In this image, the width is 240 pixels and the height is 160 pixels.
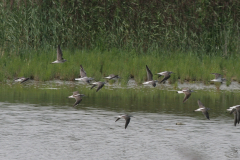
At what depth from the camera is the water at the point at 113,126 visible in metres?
8.45

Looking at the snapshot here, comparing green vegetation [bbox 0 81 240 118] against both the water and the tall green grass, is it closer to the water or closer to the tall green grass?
the water

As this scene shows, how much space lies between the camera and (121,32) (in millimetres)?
20250

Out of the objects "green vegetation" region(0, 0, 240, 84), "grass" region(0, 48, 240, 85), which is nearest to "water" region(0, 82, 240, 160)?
"grass" region(0, 48, 240, 85)

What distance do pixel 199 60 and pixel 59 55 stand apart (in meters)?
7.28

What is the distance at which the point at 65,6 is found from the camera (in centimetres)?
2038

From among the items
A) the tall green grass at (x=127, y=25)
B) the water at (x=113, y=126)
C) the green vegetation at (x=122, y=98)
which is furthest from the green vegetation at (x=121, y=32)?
the water at (x=113, y=126)

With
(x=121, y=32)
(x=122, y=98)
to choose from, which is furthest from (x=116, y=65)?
(x=122, y=98)

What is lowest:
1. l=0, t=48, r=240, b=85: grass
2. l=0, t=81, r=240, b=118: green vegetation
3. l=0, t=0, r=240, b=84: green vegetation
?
l=0, t=81, r=240, b=118: green vegetation

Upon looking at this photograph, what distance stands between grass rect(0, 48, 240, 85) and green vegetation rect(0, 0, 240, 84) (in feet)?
0.12

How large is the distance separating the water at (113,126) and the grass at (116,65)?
1.82 m

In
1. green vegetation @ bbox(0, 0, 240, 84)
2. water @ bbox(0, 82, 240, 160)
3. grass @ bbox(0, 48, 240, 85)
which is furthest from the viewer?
green vegetation @ bbox(0, 0, 240, 84)

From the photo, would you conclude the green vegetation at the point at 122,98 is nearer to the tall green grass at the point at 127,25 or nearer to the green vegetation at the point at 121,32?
the green vegetation at the point at 121,32

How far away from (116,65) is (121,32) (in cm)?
254

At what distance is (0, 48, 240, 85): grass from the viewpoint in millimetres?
17250
